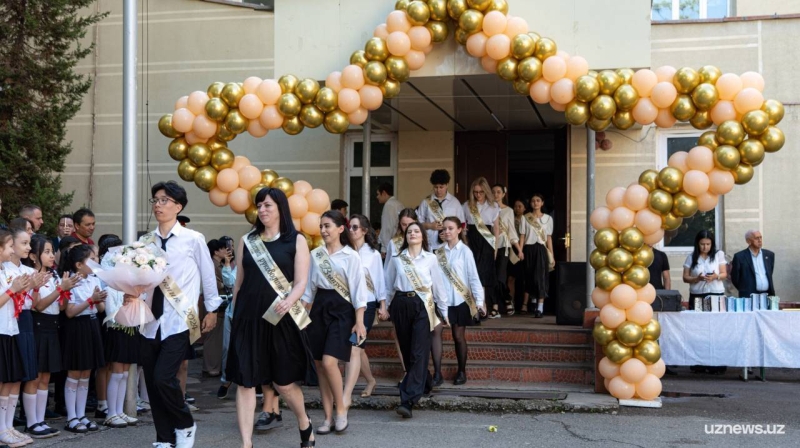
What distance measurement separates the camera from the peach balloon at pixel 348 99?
8.66 metres

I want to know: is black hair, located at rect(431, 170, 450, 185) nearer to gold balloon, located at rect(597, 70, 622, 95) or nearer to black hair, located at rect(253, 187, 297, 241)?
gold balloon, located at rect(597, 70, 622, 95)

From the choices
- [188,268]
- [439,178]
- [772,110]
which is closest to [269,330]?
[188,268]

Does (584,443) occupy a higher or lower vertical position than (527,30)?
lower

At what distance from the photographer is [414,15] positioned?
8594mm

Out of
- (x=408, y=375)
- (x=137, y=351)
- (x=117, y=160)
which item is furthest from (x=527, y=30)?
(x=117, y=160)

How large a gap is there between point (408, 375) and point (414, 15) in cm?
360

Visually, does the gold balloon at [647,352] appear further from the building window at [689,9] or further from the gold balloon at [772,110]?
the building window at [689,9]

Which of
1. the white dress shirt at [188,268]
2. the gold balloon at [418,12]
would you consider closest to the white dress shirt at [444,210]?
the gold balloon at [418,12]

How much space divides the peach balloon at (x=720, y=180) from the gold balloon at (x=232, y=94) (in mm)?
4648

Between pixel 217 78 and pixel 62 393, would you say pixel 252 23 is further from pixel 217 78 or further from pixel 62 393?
pixel 62 393

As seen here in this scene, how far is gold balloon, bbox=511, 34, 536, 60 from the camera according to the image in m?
8.18

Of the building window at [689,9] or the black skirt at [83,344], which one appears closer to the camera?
the black skirt at [83,344]

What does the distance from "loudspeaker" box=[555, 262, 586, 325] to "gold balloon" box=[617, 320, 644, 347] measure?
6.56 feet

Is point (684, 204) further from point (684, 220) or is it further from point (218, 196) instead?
point (684, 220)
